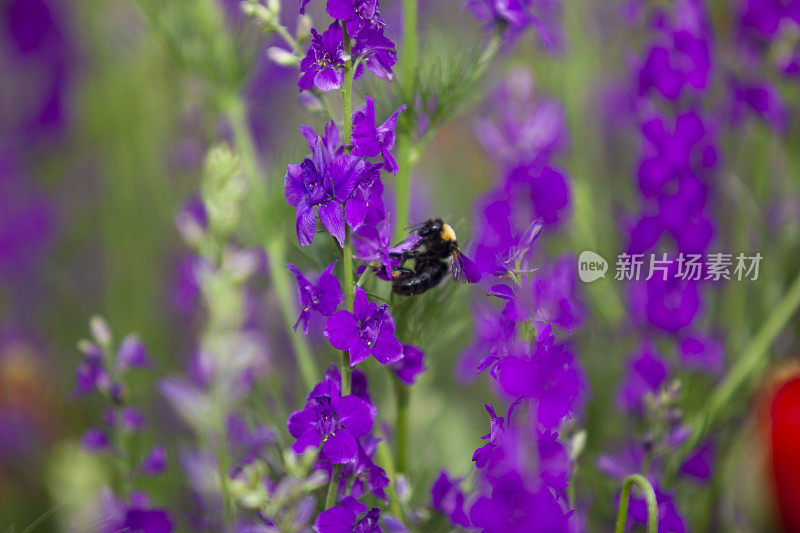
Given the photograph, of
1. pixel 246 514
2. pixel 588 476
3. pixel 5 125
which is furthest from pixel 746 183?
pixel 5 125

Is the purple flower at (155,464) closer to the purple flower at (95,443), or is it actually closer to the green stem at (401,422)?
the purple flower at (95,443)

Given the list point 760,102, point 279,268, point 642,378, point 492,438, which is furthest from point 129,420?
point 760,102

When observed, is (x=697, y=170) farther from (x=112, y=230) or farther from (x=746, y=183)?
(x=112, y=230)

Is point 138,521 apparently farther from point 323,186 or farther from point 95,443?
point 323,186

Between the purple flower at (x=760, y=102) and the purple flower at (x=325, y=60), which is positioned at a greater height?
the purple flower at (x=760, y=102)

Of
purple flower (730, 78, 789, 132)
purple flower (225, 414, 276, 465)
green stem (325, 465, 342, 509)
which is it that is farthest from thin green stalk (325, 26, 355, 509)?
purple flower (730, 78, 789, 132)

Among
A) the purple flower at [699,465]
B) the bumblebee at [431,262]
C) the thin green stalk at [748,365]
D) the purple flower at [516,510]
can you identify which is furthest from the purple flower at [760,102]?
the purple flower at [516,510]

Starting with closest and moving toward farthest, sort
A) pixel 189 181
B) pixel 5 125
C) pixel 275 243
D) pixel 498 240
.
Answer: pixel 498 240 < pixel 275 243 < pixel 189 181 < pixel 5 125
